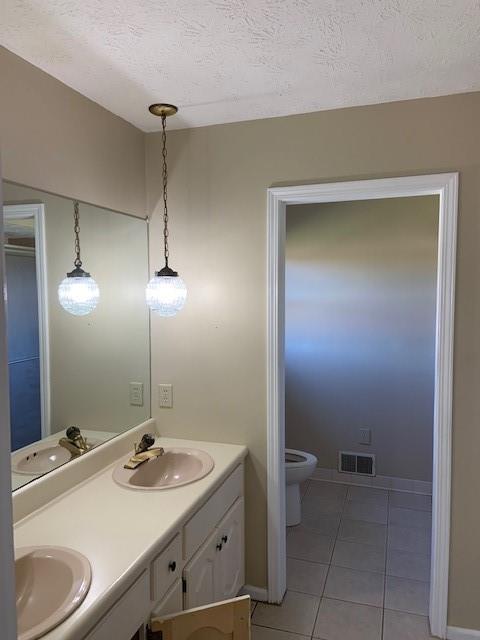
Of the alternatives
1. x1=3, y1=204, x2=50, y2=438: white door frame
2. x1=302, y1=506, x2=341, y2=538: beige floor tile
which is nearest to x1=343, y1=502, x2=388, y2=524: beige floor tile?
x1=302, y1=506, x2=341, y2=538: beige floor tile

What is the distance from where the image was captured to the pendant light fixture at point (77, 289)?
1985 millimetres

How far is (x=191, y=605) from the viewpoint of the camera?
1.77 m

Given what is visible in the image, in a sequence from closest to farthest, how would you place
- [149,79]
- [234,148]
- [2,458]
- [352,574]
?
1. [2,458]
2. [149,79]
3. [234,148]
4. [352,574]

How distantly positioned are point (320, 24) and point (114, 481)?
1834 millimetres

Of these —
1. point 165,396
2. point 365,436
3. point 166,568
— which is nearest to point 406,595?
point 365,436

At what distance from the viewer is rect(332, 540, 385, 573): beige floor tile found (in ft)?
8.86

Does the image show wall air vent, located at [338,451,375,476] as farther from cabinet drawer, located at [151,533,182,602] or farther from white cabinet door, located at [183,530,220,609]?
cabinet drawer, located at [151,533,182,602]

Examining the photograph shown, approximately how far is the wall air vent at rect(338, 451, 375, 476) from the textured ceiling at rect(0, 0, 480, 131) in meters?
2.66

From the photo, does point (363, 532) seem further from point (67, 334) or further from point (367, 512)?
point (67, 334)

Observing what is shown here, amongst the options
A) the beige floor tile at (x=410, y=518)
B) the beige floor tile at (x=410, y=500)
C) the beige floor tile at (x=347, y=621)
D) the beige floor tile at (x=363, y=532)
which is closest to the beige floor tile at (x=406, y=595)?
the beige floor tile at (x=347, y=621)

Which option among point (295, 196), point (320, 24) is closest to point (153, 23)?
point (320, 24)

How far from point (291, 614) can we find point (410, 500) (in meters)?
1.57

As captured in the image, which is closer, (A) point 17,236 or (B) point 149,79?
(A) point 17,236

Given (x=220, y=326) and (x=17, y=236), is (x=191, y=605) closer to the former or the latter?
(x=220, y=326)
